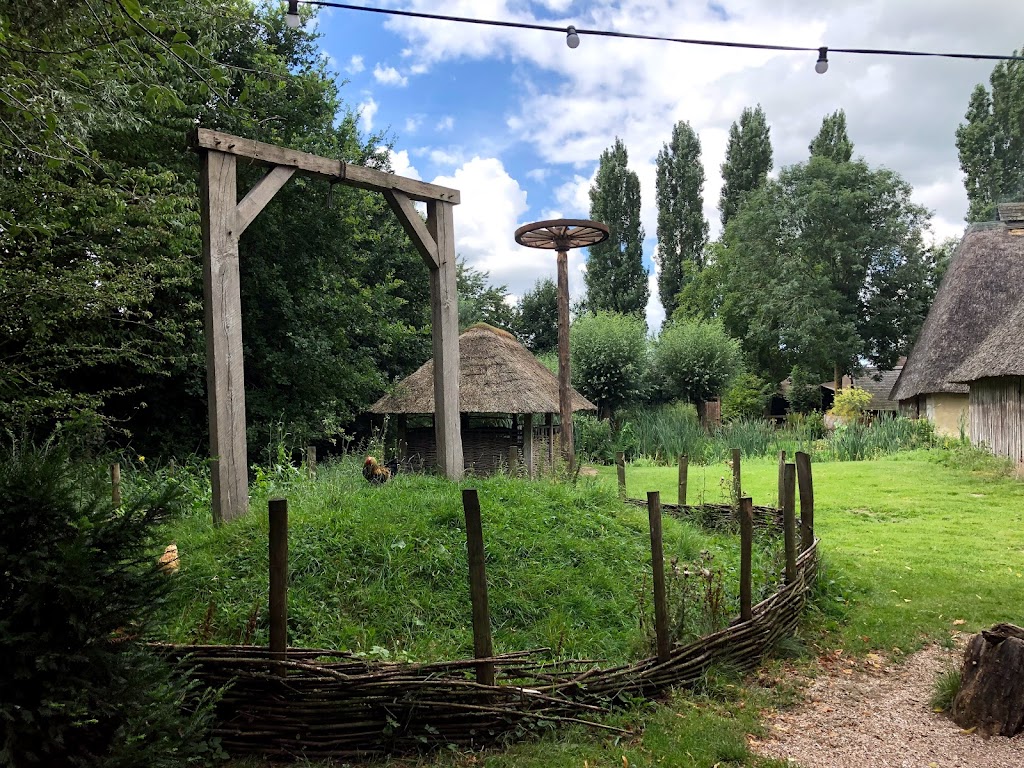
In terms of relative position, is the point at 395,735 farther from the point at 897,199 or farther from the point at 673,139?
the point at 673,139

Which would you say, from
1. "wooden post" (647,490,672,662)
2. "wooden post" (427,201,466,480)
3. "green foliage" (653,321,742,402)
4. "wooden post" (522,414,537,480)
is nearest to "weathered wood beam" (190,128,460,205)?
"wooden post" (427,201,466,480)

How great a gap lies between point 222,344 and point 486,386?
8.59 meters

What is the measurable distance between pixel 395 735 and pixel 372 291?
1022cm

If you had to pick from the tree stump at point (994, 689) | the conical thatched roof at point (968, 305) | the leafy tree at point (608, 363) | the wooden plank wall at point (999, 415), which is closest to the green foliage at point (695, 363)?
the leafy tree at point (608, 363)

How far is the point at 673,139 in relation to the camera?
3331 centimetres

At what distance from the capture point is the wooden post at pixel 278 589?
2.90m

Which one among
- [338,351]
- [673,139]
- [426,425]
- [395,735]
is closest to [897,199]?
[673,139]

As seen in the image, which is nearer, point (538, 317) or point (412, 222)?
point (412, 222)

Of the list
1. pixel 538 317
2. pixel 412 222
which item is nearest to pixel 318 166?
pixel 412 222

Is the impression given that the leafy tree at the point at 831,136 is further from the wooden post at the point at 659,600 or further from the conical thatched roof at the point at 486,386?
the wooden post at the point at 659,600

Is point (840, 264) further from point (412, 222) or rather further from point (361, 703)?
point (361, 703)

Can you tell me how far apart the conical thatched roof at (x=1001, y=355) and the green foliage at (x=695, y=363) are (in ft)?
27.4

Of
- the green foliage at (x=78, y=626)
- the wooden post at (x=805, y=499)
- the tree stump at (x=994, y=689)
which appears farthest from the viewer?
the wooden post at (x=805, y=499)

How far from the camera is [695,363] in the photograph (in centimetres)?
2186
